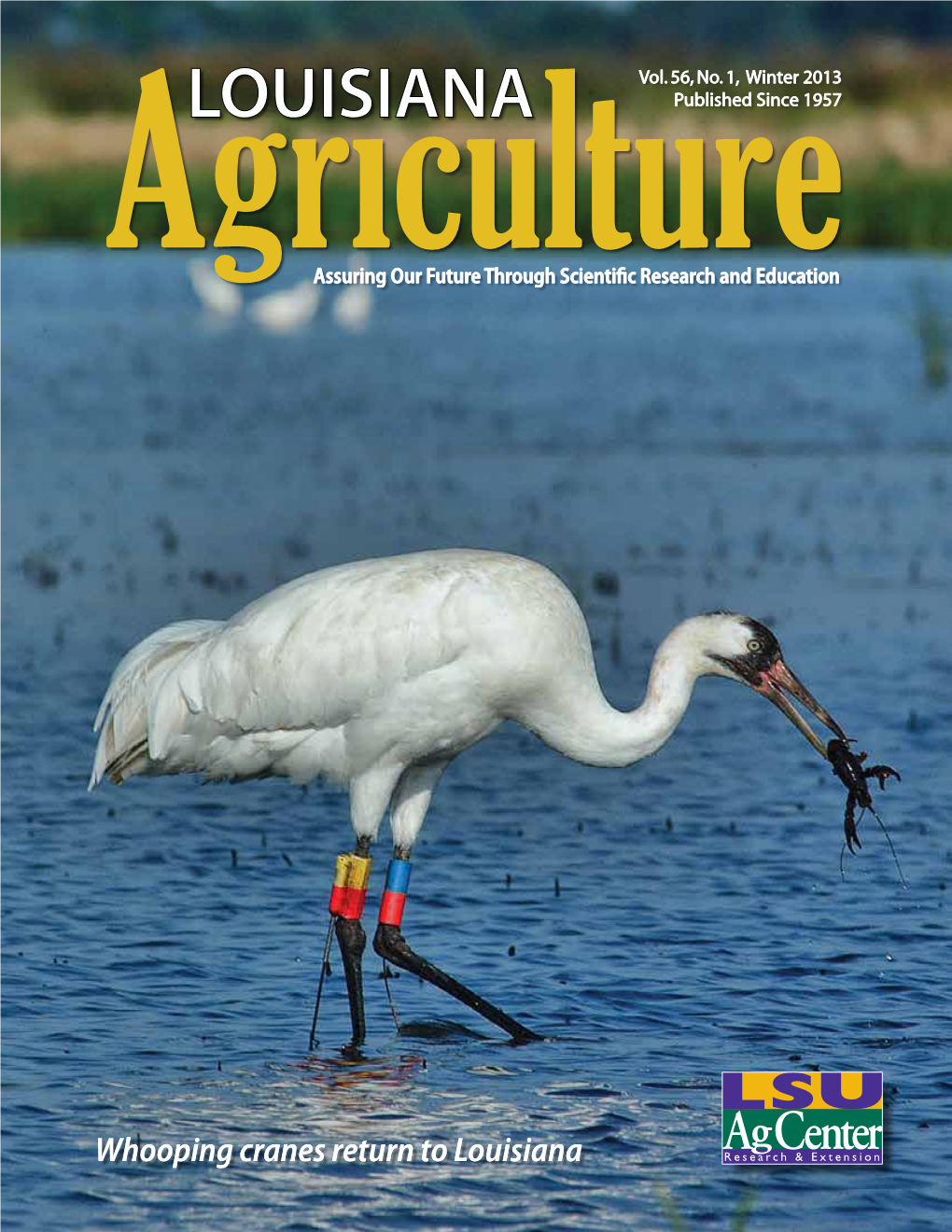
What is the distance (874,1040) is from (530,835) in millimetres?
2428

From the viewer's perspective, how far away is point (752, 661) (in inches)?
299

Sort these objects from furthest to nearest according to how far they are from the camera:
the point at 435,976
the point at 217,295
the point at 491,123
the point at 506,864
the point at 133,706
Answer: the point at 491,123
the point at 217,295
the point at 506,864
the point at 133,706
the point at 435,976

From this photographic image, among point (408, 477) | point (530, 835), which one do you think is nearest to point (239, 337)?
point (408, 477)

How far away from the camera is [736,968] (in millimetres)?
7887

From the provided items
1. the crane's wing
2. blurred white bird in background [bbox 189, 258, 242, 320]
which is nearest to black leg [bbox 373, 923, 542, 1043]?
the crane's wing

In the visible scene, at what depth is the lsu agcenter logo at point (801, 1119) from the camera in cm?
634

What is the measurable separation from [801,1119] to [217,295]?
2041 centimetres

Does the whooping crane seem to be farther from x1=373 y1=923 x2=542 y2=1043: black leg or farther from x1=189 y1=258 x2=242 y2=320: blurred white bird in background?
x1=189 y1=258 x2=242 y2=320: blurred white bird in background

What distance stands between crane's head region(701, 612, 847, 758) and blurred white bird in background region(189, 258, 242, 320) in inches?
734

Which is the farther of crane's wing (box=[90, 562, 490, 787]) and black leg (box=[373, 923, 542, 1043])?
crane's wing (box=[90, 562, 490, 787])

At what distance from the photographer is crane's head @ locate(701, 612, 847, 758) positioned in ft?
24.8

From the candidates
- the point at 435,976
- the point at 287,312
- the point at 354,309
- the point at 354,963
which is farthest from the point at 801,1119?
the point at 354,309

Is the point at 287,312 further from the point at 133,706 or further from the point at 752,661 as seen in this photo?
the point at 752,661

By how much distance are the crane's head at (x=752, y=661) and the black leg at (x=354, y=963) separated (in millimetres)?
1319
